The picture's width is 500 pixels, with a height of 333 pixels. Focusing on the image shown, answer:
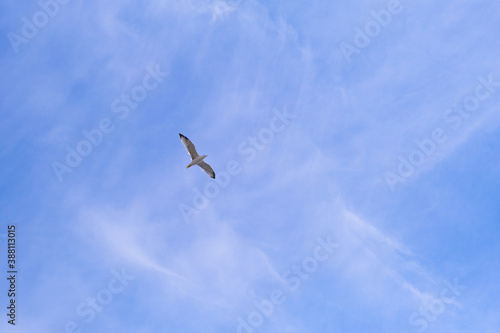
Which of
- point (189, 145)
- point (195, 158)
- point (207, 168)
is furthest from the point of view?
point (207, 168)

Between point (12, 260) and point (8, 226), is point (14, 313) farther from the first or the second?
point (8, 226)

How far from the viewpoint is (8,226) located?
53719 millimetres

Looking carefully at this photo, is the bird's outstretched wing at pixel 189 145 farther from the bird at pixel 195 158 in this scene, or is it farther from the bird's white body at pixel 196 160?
the bird's white body at pixel 196 160

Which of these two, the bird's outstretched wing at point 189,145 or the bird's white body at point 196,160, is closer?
the bird's outstretched wing at point 189,145

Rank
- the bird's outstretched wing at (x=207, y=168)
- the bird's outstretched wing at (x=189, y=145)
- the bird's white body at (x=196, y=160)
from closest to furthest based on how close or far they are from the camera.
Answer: the bird's outstretched wing at (x=189, y=145) < the bird's white body at (x=196, y=160) < the bird's outstretched wing at (x=207, y=168)

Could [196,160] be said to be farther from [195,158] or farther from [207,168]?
[207,168]

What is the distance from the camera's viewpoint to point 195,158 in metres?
55.0

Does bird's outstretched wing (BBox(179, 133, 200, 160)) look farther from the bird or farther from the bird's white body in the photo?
the bird's white body

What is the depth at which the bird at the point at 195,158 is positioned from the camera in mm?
54125

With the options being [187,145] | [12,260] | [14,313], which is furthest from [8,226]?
[187,145]

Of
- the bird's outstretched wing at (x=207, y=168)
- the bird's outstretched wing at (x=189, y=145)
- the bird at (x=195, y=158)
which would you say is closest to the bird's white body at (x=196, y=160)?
the bird at (x=195, y=158)

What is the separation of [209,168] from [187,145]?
14.6ft

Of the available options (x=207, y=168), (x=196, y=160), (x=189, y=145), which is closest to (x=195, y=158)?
(x=196, y=160)

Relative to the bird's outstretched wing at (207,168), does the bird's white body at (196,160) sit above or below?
below
